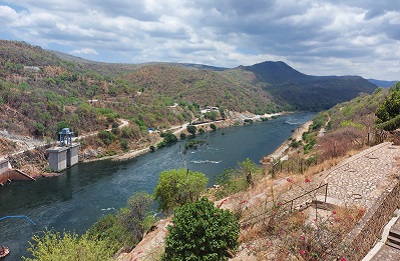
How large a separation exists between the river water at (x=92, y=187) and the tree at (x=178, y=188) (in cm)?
964

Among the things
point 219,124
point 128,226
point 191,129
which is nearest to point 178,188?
point 128,226

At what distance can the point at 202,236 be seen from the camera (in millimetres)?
11414

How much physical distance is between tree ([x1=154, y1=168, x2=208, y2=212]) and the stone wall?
17.3m

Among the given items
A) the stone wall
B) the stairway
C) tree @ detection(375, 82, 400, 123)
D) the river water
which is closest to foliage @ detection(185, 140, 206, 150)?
the river water

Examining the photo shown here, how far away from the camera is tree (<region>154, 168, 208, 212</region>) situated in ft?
86.1

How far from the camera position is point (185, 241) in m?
11.5

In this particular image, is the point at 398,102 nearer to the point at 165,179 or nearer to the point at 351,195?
the point at 351,195

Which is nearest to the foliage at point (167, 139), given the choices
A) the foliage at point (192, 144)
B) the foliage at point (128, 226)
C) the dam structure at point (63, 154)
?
the foliage at point (192, 144)

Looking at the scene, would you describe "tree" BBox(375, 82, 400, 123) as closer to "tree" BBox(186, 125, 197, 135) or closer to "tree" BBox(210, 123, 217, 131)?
"tree" BBox(186, 125, 197, 135)

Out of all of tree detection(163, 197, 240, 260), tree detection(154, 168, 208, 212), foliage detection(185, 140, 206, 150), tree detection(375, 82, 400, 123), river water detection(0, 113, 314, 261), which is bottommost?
river water detection(0, 113, 314, 261)

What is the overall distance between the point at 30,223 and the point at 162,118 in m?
58.6

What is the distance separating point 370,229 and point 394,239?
0.68m

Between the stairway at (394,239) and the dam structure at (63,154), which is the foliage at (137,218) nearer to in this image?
the stairway at (394,239)

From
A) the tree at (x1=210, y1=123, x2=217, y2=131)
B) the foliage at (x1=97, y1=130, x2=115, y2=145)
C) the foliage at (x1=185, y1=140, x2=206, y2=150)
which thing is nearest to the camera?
the foliage at (x1=97, y1=130, x2=115, y2=145)
